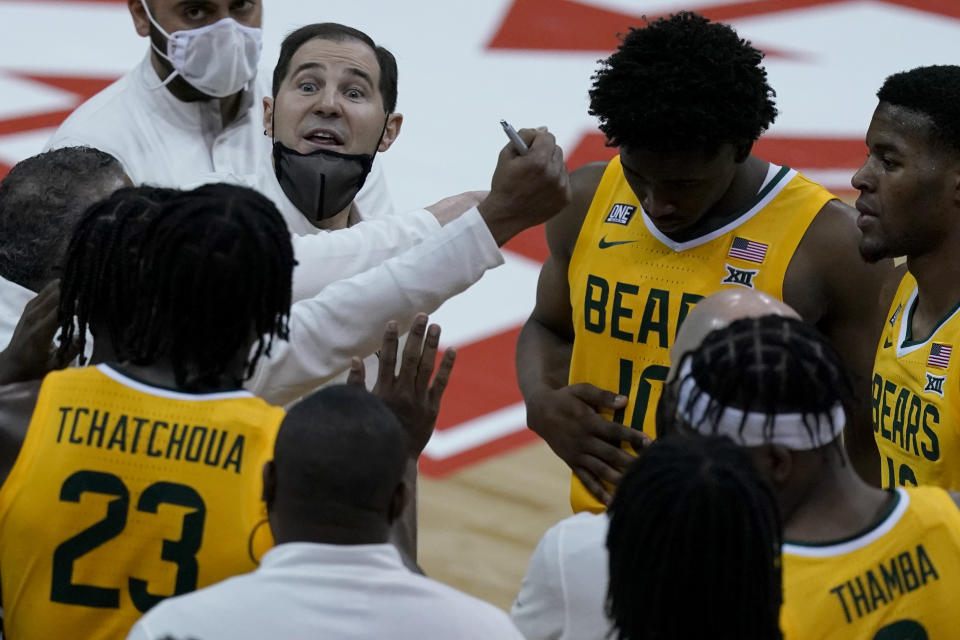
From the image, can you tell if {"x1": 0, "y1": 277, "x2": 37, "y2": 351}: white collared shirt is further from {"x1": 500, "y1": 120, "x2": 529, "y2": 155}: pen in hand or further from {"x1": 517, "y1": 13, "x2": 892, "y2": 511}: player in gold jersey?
{"x1": 517, "y1": 13, "x2": 892, "y2": 511}: player in gold jersey

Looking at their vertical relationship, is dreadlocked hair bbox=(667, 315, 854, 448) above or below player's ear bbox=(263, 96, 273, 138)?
below

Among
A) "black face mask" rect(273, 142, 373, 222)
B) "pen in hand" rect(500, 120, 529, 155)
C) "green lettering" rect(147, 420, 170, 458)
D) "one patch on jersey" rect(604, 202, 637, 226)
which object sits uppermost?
"pen in hand" rect(500, 120, 529, 155)

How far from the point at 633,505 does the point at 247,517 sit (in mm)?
588

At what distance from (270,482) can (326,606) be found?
8.7 inches

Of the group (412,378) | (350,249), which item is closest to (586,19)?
(350,249)

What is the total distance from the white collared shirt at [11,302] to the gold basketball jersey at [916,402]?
1.71 meters

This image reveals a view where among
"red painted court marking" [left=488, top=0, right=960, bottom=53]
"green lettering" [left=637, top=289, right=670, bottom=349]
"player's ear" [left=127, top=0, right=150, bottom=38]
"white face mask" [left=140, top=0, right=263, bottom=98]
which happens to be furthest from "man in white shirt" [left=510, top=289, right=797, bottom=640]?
"red painted court marking" [left=488, top=0, right=960, bottom=53]

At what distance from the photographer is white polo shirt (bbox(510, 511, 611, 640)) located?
6.23 feet

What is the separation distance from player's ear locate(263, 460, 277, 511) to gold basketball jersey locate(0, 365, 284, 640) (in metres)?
0.11

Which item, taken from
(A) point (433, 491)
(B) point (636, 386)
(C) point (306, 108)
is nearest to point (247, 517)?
(B) point (636, 386)

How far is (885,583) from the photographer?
1881 mm

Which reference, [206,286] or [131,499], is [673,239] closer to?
[206,286]

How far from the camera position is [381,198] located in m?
3.55

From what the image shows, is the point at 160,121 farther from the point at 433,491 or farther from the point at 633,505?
the point at 633,505
